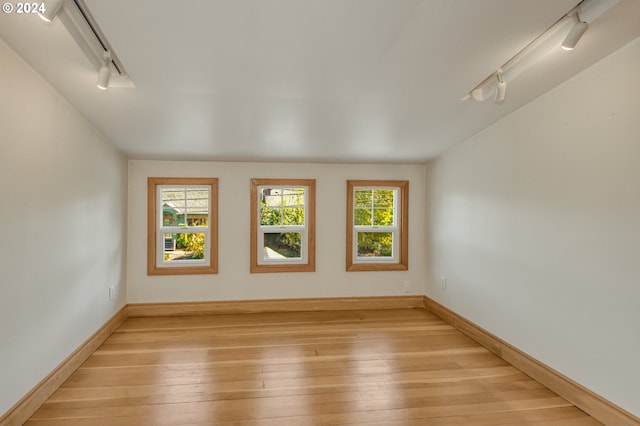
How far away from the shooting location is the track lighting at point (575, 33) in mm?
1667

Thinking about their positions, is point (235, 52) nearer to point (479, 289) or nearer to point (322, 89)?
point (322, 89)

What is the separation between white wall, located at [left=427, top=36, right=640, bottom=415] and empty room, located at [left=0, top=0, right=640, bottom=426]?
2 cm

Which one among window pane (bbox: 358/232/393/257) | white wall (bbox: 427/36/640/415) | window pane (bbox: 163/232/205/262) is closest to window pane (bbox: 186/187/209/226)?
window pane (bbox: 163/232/205/262)

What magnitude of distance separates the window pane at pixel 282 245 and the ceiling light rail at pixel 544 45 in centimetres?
288

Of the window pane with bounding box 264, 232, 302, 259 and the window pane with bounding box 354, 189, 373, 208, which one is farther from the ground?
the window pane with bounding box 354, 189, 373, 208

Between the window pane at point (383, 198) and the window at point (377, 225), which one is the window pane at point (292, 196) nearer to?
the window at point (377, 225)

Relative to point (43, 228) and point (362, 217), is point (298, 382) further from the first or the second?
point (362, 217)

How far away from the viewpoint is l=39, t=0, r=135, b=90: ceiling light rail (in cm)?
143

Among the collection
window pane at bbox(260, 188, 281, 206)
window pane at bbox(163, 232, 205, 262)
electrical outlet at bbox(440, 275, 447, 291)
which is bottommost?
electrical outlet at bbox(440, 275, 447, 291)

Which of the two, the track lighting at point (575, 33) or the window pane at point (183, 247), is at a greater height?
the track lighting at point (575, 33)

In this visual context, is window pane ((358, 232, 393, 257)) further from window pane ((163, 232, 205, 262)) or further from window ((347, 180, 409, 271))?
window pane ((163, 232, 205, 262))

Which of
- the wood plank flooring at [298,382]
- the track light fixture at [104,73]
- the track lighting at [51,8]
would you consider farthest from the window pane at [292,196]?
the track lighting at [51,8]

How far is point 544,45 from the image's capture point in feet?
6.31

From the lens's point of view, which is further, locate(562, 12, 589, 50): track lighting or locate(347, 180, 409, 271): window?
locate(347, 180, 409, 271): window
